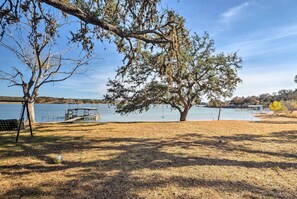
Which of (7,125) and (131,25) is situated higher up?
(131,25)

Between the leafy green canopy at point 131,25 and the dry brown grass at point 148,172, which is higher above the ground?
the leafy green canopy at point 131,25

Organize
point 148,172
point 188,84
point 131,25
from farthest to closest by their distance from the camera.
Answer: point 188,84 < point 131,25 < point 148,172

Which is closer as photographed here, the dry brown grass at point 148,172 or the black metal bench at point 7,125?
the dry brown grass at point 148,172

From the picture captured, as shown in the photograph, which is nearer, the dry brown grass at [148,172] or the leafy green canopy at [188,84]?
the dry brown grass at [148,172]

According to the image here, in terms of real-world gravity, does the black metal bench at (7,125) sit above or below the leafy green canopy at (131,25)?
below

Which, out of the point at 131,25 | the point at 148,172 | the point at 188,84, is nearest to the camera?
the point at 148,172

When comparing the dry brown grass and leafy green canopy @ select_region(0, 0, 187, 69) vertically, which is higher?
leafy green canopy @ select_region(0, 0, 187, 69)

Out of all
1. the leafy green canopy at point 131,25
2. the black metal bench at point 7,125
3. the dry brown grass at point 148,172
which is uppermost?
the leafy green canopy at point 131,25

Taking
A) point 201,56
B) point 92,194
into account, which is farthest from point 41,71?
point 92,194

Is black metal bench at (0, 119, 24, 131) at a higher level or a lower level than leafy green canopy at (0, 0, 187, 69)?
lower

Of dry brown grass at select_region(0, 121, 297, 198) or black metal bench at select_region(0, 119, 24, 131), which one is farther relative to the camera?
black metal bench at select_region(0, 119, 24, 131)

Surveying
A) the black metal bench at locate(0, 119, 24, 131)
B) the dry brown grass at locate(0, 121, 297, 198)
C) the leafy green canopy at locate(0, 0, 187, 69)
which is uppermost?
the leafy green canopy at locate(0, 0, 187, 69)

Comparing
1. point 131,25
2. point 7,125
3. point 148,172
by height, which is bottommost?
point 148,172

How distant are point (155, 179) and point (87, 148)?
275 centimetres
